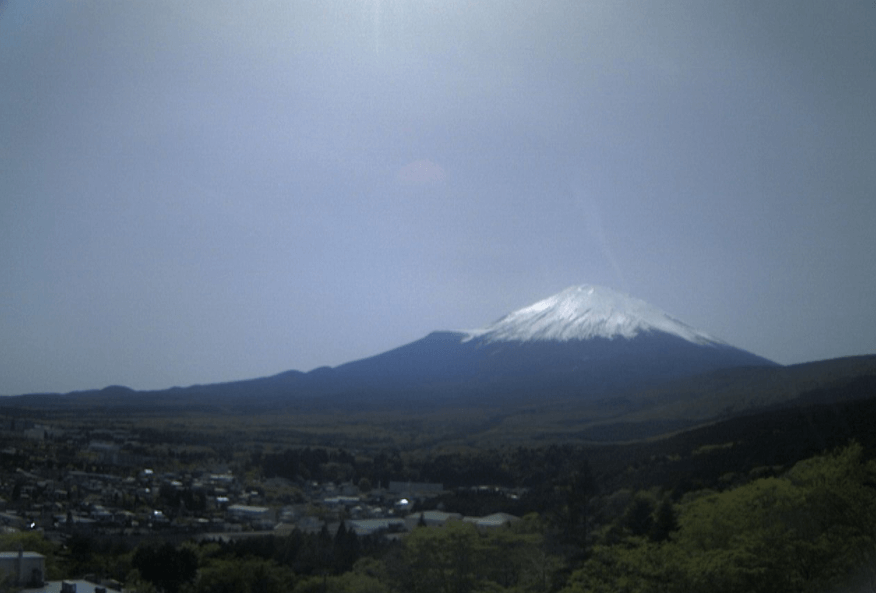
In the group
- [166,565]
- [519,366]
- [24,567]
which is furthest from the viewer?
[519,366]

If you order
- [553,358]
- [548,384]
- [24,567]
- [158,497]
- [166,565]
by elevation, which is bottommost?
[166,565]

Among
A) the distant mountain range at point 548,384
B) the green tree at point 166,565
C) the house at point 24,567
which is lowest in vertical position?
the green tree at point 166,565

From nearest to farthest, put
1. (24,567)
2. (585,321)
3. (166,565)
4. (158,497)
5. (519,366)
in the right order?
(24,567)
(166,565)
(158,497)
(519,366)
(585,321)

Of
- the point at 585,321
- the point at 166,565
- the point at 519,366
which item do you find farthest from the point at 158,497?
the point at 585,321

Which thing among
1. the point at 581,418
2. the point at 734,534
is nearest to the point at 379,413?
the point at 581,418

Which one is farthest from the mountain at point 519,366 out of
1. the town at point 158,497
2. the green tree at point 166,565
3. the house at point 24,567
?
the house at point 24,567

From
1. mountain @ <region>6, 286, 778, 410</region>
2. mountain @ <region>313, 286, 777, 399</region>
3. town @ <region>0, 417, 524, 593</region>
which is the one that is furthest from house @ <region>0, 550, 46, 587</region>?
mountain @ <region>313, 286, 777, 399</region>

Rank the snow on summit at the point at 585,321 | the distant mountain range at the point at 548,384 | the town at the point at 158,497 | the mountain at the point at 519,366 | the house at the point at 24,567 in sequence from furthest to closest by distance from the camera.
→ the snow on summit at the point at 585,321, the mountain at the point at 519,366, the distant mountain range at the point at 548,384, the town at the point at 158,497, the house at the point at 24,567

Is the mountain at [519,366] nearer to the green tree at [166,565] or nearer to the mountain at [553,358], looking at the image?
the mountain at [553,358]

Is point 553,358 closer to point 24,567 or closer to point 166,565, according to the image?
point 166,565

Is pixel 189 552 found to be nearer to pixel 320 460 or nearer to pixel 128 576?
pixel 128 576
